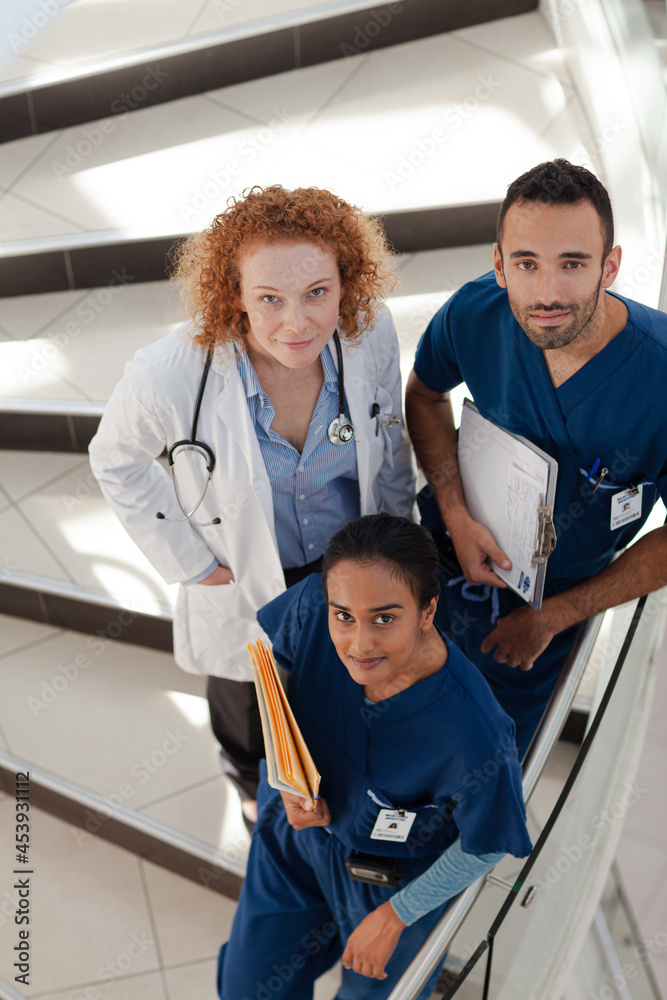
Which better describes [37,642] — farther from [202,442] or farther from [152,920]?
[202,442]

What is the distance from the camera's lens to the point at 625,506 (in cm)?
143

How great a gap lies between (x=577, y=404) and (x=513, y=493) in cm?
21

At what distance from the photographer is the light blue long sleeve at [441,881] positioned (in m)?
1.34

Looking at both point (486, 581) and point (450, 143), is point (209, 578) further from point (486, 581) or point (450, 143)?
point (450, 143)

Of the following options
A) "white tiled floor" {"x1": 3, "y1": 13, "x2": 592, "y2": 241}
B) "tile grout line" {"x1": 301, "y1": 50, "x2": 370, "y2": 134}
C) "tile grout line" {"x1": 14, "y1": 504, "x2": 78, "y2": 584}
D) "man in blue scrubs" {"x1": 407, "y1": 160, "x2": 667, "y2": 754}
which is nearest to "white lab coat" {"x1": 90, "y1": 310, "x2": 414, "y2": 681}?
"man in blue scrubs" {"x1": 407, "y1": 160, "x2": 667, "y2": 754}

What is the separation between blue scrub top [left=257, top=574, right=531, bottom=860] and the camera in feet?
4.25

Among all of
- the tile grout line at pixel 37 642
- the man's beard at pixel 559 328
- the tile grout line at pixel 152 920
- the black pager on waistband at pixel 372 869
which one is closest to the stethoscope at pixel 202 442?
the man's beard at pixel 559 328

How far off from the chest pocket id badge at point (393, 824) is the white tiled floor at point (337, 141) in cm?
189

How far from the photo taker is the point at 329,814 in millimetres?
1483

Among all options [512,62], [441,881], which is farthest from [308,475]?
[512,62]

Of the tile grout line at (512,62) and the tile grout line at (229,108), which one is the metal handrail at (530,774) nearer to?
the tile grout line at (512,62)

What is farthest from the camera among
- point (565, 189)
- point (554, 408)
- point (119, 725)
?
point (119, 725)

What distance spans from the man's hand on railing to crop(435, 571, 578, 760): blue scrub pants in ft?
1.55

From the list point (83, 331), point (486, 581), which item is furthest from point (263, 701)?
point (83, 331)
